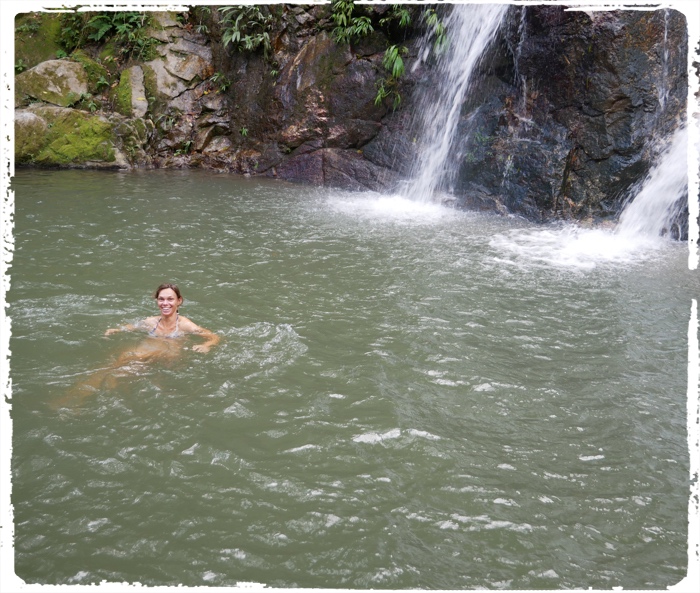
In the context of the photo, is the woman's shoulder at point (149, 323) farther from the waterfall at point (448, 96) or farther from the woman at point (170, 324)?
the waterfall at point (448, 96)

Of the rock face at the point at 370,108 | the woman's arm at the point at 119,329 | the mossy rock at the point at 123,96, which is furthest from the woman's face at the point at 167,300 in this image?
the mossy rock at the point at 123,96

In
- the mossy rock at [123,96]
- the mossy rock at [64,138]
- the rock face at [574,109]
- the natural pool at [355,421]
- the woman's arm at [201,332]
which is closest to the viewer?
the natural pool at [355,421]

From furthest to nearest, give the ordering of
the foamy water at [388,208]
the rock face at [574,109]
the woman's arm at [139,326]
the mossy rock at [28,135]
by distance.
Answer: the mossy rock at [28,135] → the foamy water at [388,208] → the rock face at [574,109] → the woman's arm at [139,326]

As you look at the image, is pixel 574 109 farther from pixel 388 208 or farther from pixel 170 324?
pixel 170 324

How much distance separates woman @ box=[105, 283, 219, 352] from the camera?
5879 millimetres

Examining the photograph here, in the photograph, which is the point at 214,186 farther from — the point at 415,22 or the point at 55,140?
the point at 415,22

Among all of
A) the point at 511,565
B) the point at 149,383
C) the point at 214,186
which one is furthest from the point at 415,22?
the point at 511,565

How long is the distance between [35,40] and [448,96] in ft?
43.8

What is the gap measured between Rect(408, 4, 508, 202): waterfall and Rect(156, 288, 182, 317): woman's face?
8.62m

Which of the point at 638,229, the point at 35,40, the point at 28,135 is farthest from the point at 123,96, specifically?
the point at 638,229

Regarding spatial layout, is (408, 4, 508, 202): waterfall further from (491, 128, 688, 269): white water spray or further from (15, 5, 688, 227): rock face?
(491, 128, 688, 269): white water spray

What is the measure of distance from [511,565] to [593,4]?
10864mm

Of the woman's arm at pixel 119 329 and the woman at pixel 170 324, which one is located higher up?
the woman at pixel 170 324

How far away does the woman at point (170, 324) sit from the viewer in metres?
5.88
